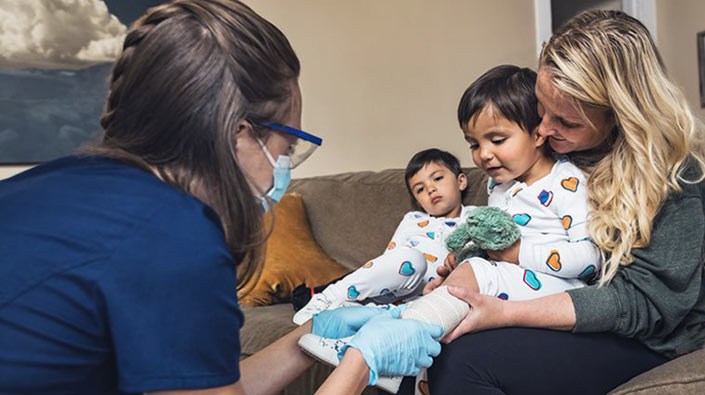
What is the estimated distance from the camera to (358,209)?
287cm

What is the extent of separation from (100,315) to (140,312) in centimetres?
6

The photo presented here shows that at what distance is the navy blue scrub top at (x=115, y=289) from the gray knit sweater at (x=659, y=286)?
→ 31.8 inches

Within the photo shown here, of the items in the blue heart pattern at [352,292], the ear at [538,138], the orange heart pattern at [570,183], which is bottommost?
the blue heart pattern at [352,292]

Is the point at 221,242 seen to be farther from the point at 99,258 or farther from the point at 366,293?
the point at 366,293

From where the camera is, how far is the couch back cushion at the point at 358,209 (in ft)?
8.93

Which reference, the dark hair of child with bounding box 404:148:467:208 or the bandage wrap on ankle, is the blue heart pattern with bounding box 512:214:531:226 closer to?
the bandage wrap on ankle

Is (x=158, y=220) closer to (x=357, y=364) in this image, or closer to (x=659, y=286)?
(x=357, y=364)

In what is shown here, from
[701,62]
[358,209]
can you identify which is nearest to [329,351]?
[358,209]

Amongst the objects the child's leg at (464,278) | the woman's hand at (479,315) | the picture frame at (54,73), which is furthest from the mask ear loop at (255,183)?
the picture frame at (54,73)

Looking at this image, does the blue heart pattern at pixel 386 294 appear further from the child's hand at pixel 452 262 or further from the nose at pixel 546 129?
the nose at pixel 546 129

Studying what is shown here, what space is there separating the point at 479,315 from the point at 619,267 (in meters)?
0.33

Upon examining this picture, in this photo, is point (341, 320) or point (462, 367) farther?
point (341, 320)

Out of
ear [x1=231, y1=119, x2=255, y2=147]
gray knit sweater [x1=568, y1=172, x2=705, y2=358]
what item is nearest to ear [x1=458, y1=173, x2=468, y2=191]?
gray knit sweater [x1=568, y1=172, x2=705, y2=358]

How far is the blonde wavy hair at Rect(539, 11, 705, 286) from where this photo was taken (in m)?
1.41
